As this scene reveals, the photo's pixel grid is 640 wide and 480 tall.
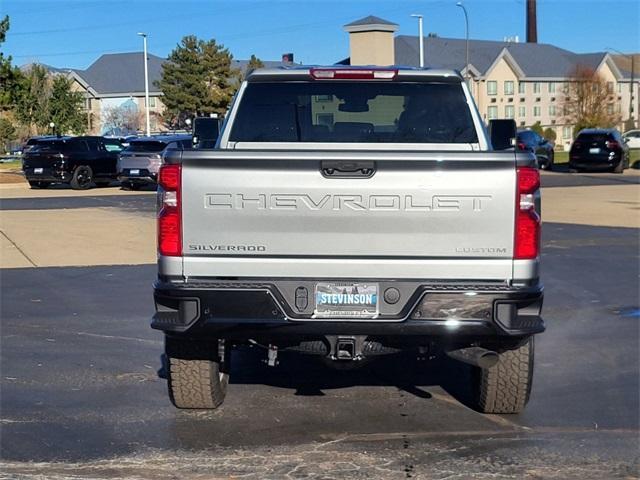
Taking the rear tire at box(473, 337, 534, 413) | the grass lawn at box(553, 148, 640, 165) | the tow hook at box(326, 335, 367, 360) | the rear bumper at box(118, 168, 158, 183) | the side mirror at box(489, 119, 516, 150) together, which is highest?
the side mirror at box(489, 119, 516, 150)

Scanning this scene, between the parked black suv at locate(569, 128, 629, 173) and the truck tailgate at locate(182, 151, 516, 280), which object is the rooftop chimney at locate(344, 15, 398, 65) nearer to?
the parked black suv at locate(569, 128, 629, 173)

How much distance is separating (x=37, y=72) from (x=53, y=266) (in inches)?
2195

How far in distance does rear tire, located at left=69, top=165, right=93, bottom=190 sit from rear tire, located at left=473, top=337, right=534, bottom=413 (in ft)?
81.6

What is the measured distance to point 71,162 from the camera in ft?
96.7

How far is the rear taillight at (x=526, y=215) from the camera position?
16.8 feet

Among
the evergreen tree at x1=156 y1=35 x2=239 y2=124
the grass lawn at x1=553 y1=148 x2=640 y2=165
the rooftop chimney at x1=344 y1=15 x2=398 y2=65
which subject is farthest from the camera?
the evergreen tree at x1=156 y1=35 x2=239 y2=124

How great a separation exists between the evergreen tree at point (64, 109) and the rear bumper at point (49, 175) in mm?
37599

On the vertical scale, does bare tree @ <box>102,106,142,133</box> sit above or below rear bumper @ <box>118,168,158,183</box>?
above

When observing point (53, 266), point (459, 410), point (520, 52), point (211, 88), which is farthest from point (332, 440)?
point (520, 52)

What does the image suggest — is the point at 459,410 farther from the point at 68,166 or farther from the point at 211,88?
the point at 211,88

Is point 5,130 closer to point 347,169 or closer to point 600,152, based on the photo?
point 600,152

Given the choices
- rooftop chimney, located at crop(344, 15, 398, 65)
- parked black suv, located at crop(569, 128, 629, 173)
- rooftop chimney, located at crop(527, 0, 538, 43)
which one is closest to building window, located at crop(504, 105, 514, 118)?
rooftop chimney, located at crop(527, 0, 538, 43)

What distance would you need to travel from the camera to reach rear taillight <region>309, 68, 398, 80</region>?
656 centimetres

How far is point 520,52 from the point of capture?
94.3 meters
